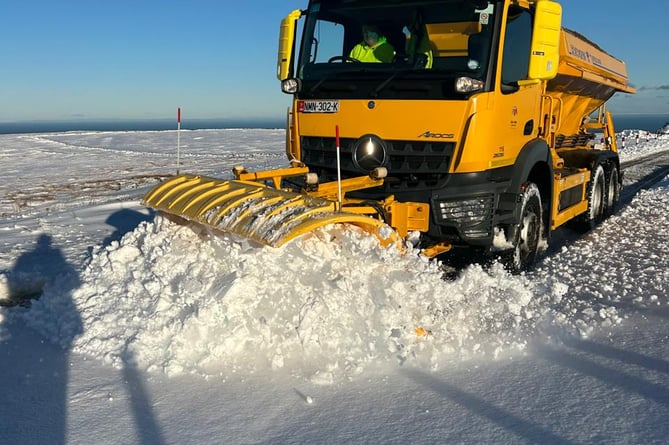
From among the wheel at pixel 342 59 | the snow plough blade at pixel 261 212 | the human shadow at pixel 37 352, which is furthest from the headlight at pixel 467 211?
the human shadow at pixel 37 352

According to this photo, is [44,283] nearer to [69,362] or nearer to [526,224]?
[69,362]

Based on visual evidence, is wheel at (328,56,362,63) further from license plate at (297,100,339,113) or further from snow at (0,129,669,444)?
snow at (0,129,669,444)

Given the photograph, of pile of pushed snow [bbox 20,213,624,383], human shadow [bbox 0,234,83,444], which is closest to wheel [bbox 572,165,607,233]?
pile of pushed snow [bbox 20,213,624,383]

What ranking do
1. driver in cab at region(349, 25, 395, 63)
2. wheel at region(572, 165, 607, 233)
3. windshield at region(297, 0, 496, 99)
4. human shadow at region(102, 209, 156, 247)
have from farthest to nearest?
1. wheel at region(572, 165, 607, 233)
2. human shadow at region(102, 209, 156, 247)
3. driver in cab at region(349, 25, 395, 63)
4. windshield at region(297, 0, 496, 99)

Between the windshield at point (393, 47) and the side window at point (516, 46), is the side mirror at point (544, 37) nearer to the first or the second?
the side window at point (516, 46)

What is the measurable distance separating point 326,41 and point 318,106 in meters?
0.66

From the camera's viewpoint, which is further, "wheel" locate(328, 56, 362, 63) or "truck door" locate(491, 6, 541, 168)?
"wheel" locate(328, 56, 362, 63)

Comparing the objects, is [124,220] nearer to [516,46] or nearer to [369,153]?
[369,153]

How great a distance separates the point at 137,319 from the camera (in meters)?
3.92

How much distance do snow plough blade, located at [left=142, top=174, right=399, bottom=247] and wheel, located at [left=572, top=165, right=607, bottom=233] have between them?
4.83 metres

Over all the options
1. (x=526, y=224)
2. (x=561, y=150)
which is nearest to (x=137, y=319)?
(x=526, y=224)

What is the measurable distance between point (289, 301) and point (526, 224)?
287cm

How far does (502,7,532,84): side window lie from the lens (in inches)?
187

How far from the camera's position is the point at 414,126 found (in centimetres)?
470
